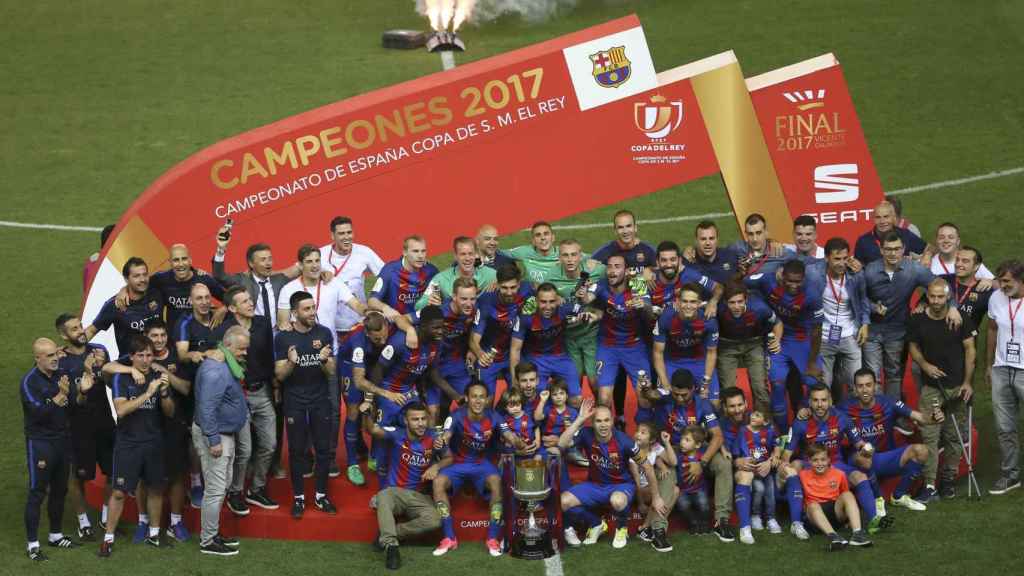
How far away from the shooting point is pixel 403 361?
12.8 metres

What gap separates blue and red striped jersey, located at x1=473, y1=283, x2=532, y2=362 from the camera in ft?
42.8

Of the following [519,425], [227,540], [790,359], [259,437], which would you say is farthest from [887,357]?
[227,540]

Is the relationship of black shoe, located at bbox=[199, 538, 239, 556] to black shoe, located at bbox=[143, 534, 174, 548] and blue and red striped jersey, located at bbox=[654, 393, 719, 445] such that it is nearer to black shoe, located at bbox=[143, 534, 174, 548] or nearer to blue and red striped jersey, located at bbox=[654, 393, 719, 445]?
black shoe, located at bbox=[143, 534, 174, 548]

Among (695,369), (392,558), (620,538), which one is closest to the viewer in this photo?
(392,558)

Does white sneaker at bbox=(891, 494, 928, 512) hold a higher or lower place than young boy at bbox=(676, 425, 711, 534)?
lower

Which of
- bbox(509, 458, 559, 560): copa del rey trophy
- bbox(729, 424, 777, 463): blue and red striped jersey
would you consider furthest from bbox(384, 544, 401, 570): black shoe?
bbox(729, 424, 777, 463): blue and red striped jersey

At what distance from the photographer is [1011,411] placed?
13.1m

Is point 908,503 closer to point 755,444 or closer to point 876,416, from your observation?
point 876,416

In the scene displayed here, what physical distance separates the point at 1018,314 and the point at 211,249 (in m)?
6.75

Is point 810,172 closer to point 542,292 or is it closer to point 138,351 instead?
point 542,292

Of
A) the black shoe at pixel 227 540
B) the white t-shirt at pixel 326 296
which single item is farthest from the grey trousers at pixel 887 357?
the black shoe at pixel 227 540

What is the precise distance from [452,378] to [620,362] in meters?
1.44

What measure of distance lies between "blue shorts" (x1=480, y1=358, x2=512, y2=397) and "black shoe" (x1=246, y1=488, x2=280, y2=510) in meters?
2.01

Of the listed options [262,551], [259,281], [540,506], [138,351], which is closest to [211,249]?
[259,281]
